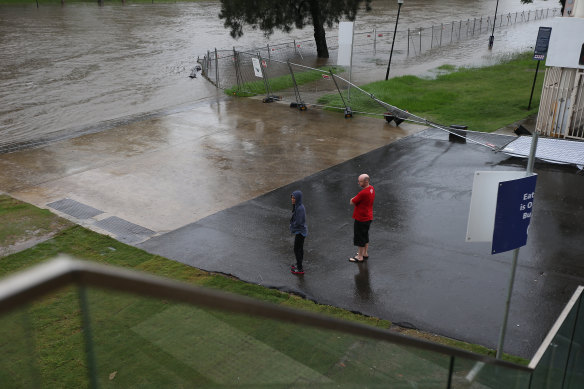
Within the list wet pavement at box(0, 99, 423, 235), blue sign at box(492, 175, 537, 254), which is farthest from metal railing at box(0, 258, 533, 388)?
wet pavement at box(0, 99, 423, 235)

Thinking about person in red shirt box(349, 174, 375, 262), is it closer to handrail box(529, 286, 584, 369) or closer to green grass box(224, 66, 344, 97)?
handrail box(529, 286, 584, 369)

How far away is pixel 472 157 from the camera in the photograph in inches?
594

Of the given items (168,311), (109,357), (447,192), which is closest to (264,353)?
(168,311)

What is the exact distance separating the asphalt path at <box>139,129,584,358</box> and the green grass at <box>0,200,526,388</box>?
4.81m

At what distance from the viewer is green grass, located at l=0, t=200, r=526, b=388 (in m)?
1.62

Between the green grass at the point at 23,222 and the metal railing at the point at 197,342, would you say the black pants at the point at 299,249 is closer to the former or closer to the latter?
the green grass at the point at 23,222

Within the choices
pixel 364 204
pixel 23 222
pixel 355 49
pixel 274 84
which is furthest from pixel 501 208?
pixel 355 49

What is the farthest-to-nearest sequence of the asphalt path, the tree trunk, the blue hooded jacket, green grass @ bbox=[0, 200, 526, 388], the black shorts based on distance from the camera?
the tree trunk, the black shorts, the blue hooded jacket, the asphalt path, green grass @ bbox=[0, 200, 526, 388]

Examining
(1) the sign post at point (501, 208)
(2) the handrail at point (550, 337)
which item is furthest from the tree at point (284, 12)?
(2) the handrail at point (550, 337)

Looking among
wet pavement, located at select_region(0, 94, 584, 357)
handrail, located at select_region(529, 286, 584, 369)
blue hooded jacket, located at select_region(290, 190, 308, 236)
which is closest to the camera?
handrail, located at select_region(529, 286, 584, 369)

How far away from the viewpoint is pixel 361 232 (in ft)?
30.7

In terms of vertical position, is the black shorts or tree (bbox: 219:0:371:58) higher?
tree (bbox: 219:0:371:58)

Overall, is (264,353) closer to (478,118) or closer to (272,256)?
(272,256)

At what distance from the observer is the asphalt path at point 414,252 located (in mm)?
8070
